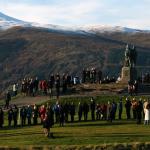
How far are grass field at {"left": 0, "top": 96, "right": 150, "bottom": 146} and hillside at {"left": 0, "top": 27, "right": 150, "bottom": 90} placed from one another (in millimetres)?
73279

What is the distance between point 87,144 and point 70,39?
119128mm

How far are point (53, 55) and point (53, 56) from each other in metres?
0.79

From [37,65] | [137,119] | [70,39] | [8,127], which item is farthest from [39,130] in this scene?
[70,39]

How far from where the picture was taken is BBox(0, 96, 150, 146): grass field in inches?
1239

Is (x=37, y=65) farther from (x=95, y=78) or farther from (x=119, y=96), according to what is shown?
(x=119, y=96)

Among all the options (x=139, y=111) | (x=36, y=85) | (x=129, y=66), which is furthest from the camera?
(x=129, y=66)

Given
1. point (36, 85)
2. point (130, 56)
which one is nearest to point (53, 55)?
point (130, 56)

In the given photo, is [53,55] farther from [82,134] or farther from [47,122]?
[47,122]

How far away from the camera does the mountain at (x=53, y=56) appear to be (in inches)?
4606

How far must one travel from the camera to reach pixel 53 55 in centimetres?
13088

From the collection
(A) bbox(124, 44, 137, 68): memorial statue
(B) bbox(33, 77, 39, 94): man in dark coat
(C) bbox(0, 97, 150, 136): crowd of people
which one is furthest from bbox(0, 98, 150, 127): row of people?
(A) bbox(124, 44, 137, 68): memorial statue

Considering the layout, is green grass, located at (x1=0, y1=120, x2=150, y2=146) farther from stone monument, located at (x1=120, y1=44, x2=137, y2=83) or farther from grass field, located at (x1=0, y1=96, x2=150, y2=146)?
stone monument, located at (x1=120, y1=44, x2=137, y2=83)

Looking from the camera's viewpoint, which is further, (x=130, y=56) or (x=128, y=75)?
(x=128, y=75)

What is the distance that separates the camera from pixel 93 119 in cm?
4075
